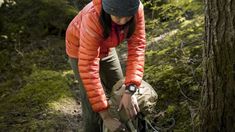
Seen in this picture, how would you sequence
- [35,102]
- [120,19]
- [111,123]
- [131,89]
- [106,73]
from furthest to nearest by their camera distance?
[35,102] < [106,73] < [131,89] < [111,123] < [120,19]

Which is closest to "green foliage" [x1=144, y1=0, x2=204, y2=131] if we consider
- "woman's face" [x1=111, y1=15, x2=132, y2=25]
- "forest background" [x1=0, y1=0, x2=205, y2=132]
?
"forest background" [x1=0, y1=0, x2=205, y2=132]

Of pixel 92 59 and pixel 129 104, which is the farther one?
pixel 129 104

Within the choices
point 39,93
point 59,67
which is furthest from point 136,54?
point 59,67

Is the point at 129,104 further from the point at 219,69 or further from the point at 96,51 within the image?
the point at 219,69

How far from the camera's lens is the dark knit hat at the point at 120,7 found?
9.51 feet

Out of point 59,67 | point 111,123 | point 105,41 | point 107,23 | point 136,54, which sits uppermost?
point 107,23

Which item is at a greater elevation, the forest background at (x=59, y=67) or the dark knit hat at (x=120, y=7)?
the dark knit hat at (x=120, y=7)

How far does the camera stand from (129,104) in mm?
3205

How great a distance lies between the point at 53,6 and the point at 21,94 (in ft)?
9.21

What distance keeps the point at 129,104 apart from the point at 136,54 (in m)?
0.46

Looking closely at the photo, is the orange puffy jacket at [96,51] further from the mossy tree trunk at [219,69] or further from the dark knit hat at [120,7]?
the mossy tree trunk at [219,69]

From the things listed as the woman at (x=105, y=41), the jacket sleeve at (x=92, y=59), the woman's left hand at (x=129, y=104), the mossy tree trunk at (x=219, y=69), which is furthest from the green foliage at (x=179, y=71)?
the jacket sleeve at (x=92, y=59)

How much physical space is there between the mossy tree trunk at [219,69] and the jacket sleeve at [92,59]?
893 millimetres

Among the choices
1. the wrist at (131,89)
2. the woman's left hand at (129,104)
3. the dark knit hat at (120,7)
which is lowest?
the woman's left hand at (129,104)
